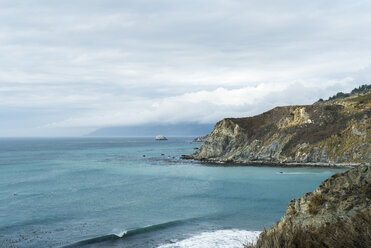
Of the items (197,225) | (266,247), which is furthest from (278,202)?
(266,247)

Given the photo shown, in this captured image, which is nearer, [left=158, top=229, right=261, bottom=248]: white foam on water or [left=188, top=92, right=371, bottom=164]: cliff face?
[left=158, top=229, right=261, bottom=248]: white foam on water

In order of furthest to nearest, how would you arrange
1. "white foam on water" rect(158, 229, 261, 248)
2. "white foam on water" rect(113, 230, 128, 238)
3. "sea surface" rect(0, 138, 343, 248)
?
"white foam on water" rect(113, 230, 128, 238) → "sea surface" rect(0, 138, 343, 248) → "white foam on water" rect(158, 229, 261, 248)

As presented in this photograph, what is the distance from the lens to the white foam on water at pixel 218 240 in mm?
23922

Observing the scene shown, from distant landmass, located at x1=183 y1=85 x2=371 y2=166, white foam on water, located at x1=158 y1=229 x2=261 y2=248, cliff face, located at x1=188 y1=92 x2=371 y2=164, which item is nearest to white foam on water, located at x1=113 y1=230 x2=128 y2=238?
white foam on water, located at x1=158 y1=229 x2=261 y2=248

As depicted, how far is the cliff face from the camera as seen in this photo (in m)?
80.4

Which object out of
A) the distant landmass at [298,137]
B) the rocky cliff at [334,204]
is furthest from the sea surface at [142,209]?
the distant landmass at [298,137]

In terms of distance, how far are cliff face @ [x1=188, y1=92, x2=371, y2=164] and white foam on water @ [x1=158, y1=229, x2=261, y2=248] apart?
59470 millimetres

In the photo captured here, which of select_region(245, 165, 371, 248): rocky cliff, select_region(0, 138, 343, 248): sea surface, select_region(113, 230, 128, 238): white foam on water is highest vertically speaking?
select_region(245, 165, 371, 248): rocky cliff

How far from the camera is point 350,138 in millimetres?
81000

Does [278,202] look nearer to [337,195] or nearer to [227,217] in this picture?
[227,217]

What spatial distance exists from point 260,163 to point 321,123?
77.5 feet

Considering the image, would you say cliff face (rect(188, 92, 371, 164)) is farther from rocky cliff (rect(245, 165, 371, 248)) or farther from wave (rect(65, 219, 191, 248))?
rocky cliff (rect(245, 165, 371, 248))

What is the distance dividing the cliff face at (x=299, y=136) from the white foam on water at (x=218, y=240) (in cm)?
5947

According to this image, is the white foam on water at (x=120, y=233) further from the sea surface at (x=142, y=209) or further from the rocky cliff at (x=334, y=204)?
the rocky cliff at (x=334, y=204)
